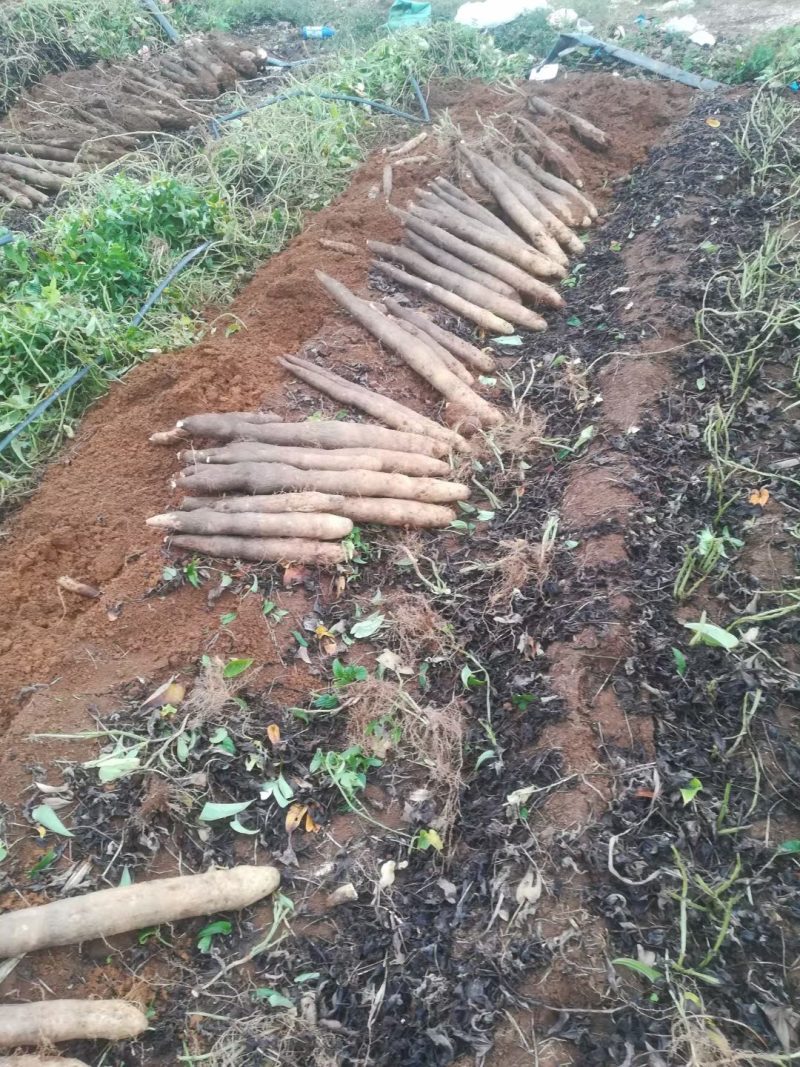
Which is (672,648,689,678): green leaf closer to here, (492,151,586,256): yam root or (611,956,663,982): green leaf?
(611,956,663,982): green leaf

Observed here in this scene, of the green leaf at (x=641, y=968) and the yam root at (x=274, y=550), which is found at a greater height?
the yam root at (x=274, y=550)

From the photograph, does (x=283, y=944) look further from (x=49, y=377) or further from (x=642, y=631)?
(x=49, y=377)

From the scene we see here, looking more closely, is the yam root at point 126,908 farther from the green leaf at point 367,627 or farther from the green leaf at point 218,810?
the green leaf at point 367,627

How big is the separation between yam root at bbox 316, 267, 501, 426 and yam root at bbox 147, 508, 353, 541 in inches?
24.2

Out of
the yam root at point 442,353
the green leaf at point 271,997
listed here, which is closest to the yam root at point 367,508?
the yam root at point 442,353

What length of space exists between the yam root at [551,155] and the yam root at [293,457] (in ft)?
13.0

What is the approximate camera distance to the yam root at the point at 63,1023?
2.10 metres

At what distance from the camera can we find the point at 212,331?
475 centimetres

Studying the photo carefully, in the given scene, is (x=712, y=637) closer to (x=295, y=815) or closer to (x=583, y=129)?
(x=295, y=815)

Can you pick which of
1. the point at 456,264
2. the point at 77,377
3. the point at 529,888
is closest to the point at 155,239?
the point at 77,377

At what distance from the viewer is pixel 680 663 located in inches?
106

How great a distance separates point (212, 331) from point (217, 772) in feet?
10.6

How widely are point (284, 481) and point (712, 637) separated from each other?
216 cm

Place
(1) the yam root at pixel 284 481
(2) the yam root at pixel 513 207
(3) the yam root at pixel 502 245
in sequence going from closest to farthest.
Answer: (1) the yam root at pixel 284 481 → (3) the yam root at pixel 502 245 → (2) the yam root at pixel 513 207
